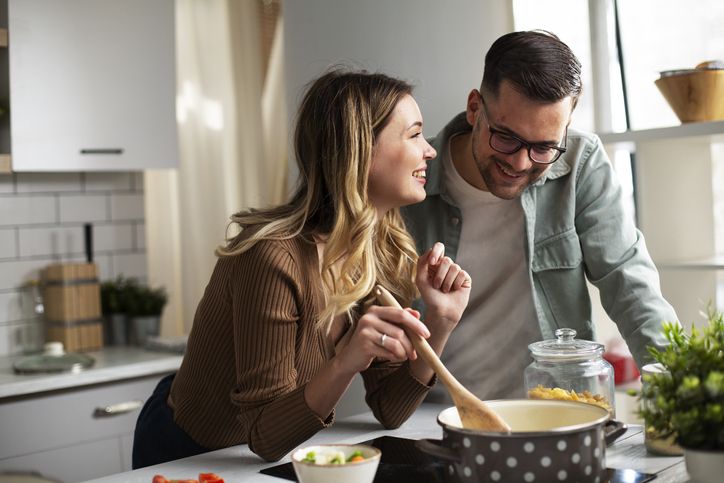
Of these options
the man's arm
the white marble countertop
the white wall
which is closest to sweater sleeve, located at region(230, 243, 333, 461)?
the man's arm

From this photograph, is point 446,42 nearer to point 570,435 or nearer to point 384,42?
point 384,42

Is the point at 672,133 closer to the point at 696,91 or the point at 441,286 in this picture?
the point at 696,91

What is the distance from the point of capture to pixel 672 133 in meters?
2.46

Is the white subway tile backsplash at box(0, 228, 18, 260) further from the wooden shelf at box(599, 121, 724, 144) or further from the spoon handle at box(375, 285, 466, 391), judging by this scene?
the spoon handle at box(375, 285, 466, 391)

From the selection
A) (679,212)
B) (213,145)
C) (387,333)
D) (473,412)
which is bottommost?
(473,412)

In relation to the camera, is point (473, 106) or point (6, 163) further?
point (6, 163)

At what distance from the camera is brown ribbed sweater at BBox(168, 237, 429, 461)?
1590 millimetres

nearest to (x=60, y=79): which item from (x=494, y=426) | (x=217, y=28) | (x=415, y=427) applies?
(x=217, y=28)

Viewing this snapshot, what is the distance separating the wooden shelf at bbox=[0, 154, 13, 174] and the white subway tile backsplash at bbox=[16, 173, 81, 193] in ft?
0.97

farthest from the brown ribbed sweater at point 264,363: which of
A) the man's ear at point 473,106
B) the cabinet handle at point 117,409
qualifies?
the cabinet handle at point 117,409

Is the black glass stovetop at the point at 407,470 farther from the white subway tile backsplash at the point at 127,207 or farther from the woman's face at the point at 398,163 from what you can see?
the white subway tile backsplash at the point at 127,207

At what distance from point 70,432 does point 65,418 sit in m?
0.05

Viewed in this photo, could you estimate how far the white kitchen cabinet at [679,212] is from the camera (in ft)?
8.54

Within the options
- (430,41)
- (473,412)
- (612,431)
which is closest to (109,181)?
(430,41)
